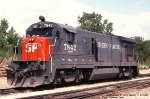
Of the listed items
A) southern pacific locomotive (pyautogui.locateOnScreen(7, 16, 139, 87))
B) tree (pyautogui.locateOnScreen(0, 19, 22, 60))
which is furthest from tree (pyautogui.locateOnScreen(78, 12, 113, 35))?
southern pacific locomotive (pyautogui.locateOnScreen(7, 16, 139, 87))

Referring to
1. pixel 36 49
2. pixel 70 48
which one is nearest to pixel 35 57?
pixel 36 49

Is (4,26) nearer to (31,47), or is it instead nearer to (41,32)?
(41,32)

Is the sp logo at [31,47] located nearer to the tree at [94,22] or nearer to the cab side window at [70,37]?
the cab side window at [70,37]

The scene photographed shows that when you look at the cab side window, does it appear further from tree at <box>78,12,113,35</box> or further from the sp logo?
tree at <box>78,12,113,35</box>

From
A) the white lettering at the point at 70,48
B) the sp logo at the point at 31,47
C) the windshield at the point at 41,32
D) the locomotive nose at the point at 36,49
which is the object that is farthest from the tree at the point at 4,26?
the sp logo at the point at 31,47

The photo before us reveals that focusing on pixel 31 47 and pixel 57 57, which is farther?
pixel 31 47

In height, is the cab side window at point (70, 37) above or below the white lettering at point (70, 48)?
above

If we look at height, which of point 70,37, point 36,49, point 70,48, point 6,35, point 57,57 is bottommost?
point 57,57

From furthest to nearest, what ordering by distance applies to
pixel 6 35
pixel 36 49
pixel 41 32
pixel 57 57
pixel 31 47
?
pixel 6 35 → pixel 41 32 → pixel 31 47 → pixel 36 49 → pixel 57 57

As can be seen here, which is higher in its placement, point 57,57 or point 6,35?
point 6,35

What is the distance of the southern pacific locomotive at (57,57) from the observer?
16484mm

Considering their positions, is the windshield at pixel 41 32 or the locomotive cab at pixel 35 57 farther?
the windshield at pixel 41 32

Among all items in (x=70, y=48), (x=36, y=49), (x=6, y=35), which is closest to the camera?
(x=36, y=49)

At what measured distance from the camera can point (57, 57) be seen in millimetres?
17047
